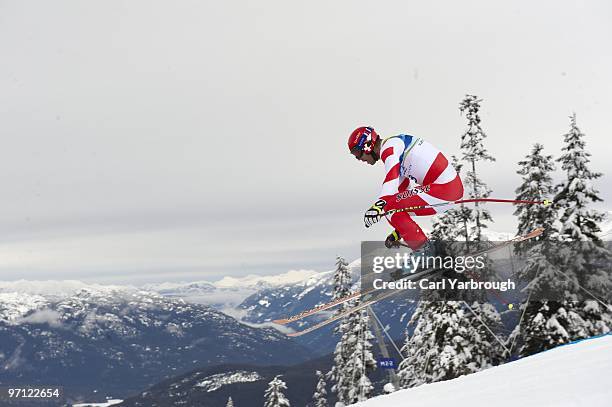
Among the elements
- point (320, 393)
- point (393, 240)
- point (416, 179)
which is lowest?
point (320, 393)

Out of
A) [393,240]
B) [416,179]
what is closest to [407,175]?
[416,179]

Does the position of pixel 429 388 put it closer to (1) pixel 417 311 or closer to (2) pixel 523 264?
(2) pixel 523 264

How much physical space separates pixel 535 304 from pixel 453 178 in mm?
18399

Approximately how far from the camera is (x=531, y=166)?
24922mm

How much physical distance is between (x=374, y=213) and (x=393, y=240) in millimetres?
874

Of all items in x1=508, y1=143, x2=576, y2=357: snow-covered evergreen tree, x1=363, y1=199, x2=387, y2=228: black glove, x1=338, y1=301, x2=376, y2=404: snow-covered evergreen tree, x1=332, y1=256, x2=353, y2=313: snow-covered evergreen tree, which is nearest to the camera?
x1=363, y1=199, x2=387, y2=228: black glove

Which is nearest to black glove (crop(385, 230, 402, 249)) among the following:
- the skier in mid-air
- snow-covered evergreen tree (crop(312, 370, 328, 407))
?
the skier in mid-air

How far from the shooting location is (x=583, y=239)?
21.5m

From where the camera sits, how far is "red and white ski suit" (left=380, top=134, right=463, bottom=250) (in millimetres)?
5750

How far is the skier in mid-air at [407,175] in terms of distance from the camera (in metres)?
5.62

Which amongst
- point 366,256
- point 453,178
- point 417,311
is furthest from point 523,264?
point 453,178

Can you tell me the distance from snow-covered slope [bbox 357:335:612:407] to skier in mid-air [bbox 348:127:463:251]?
65.6 inches

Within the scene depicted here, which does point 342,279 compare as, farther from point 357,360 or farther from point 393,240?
point 393,240

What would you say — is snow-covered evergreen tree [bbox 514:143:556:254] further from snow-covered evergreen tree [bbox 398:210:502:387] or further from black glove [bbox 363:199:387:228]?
black glove [bbox 363:199:387:228]
